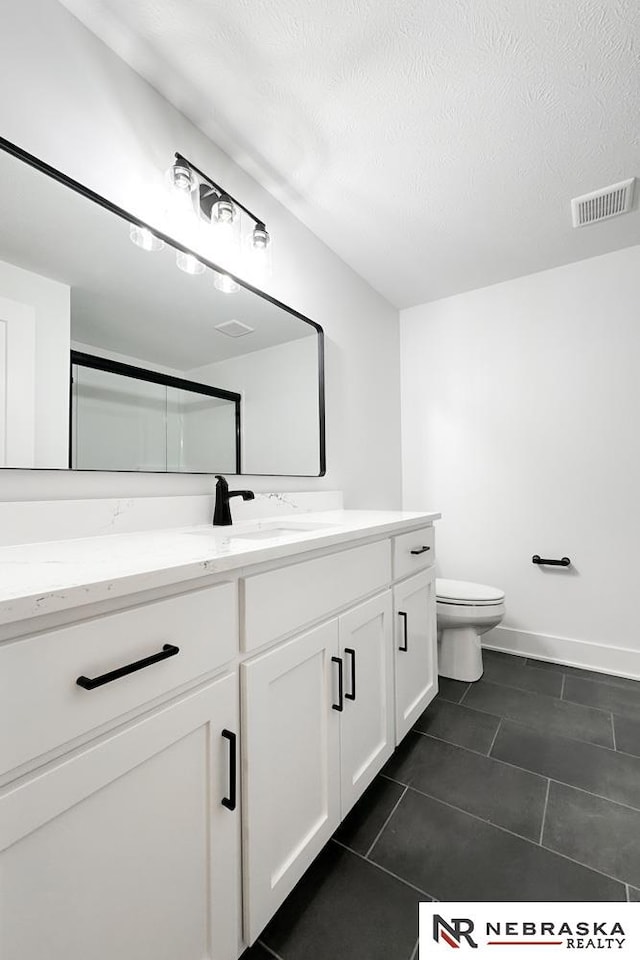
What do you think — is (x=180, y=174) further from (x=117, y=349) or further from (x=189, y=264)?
(x=117, y=349)

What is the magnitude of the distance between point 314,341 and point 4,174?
50.1 inches

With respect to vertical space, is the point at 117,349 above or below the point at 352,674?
above

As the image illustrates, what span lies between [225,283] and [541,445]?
1920mm

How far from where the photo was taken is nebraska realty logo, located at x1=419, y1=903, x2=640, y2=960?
0.91 metres

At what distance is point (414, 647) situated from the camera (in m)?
1.61

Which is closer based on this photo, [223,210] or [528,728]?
[223,210]

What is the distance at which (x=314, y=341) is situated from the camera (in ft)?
6.73

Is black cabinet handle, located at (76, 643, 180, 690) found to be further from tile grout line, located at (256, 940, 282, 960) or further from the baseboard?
the baseboard

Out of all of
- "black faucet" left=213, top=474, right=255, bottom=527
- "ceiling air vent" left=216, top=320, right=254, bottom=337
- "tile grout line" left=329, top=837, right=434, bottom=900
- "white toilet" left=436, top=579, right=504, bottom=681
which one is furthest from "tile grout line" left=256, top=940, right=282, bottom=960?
"ceiling air vent" left=216, top=320, right=254, bottom=337

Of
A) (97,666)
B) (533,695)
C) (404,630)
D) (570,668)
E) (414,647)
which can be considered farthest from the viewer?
(570,668)

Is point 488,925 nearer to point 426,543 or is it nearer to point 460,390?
point 426,543

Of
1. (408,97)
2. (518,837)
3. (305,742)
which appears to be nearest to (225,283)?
(408,97)

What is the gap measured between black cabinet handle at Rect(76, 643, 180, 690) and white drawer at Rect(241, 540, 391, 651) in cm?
19

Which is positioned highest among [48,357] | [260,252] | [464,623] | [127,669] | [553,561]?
[260,252]
